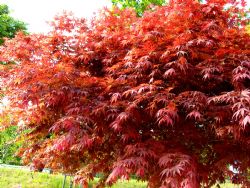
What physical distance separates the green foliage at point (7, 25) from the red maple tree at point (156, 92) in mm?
11033

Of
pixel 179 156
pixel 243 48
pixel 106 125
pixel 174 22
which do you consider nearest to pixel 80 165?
pixel 106 125

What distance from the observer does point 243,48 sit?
3258 millimetres

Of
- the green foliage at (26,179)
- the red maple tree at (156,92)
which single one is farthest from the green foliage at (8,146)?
the red maple tree at (156,92)

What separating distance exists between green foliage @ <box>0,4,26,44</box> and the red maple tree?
11033 millimetres

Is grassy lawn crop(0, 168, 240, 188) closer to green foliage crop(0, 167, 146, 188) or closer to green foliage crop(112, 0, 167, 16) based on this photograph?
green foliage crop(0, 167, 146, 188)

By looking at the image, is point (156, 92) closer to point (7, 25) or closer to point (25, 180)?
point (25, 180)

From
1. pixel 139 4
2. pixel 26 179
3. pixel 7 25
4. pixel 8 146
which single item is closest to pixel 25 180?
pixel 26 179

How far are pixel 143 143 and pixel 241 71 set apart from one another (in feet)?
3.85

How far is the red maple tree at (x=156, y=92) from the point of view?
287 centimetres

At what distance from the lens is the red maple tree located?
2.87m

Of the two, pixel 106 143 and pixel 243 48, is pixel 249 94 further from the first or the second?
pixel 106 143

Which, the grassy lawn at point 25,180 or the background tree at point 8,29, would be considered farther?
the background tree at point 8,29

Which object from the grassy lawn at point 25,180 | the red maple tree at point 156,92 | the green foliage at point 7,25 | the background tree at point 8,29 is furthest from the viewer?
the green foliage at point 7,25

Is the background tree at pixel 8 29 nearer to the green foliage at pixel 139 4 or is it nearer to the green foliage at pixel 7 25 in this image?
the green foliage at pixel 7 25
